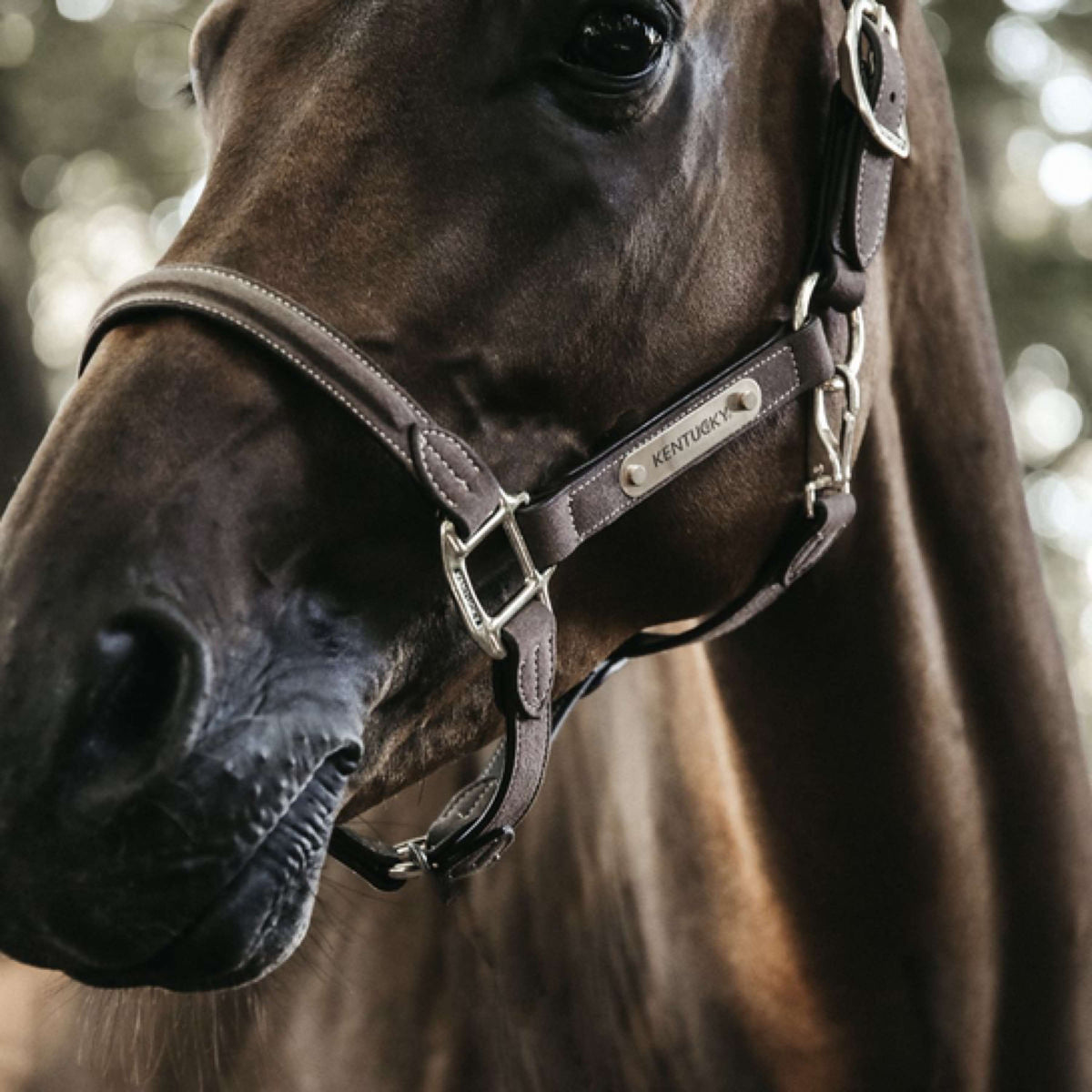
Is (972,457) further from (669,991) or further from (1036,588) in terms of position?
(669,991)

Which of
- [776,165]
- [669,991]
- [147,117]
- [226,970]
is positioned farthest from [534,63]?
[147,117]

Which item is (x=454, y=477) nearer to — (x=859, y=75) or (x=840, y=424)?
(x=840, y=424)

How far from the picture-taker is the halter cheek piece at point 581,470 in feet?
4.37

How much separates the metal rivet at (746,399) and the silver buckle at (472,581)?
0.34m

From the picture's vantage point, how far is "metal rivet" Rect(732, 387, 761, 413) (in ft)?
5.32

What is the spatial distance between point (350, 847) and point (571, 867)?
0.70 metres

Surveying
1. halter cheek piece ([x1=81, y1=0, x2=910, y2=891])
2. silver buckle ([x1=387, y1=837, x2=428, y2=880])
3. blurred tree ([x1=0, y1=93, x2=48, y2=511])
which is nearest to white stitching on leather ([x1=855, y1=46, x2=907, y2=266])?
halter cheek piece ([x1=81, y1=0, x2=910, y2=891])

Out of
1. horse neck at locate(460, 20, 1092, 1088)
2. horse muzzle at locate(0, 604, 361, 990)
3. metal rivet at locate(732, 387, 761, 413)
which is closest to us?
horse muzzle at locate(0, 604, 361, 990)

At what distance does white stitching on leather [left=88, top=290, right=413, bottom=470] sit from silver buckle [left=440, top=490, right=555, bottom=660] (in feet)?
0.35

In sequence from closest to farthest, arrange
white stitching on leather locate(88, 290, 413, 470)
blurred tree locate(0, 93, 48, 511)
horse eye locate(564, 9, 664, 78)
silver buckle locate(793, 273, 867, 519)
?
white stitching on leather locate(88, 290, 413, 470), horse eye locate(564, 9, 664, 78), silver buckle locate(793, 273, 867, 519), blurred tree locate(0, 93, 48, 511)

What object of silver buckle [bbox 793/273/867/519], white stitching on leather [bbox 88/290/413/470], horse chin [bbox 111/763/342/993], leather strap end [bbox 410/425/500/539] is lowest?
silver buckle [bbox 793/273/867/519]

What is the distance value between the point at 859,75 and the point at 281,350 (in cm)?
92

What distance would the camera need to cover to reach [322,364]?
1.32 metres

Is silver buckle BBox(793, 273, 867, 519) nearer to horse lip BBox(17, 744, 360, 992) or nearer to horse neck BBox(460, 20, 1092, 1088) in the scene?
horse neck BBox(460, 20, 1092, 1088)
